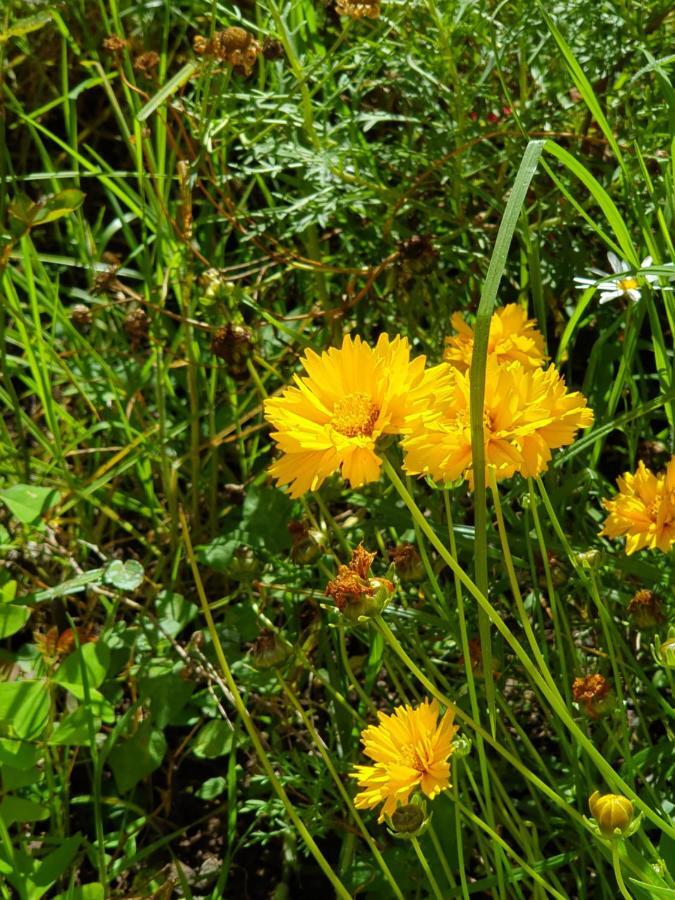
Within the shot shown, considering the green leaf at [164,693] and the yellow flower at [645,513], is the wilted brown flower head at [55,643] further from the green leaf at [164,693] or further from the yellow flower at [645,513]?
the yellow flower at [645,513]

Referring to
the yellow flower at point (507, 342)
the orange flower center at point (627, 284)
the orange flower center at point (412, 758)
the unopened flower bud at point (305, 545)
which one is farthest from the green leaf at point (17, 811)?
the orange flower center at point (627, 284)

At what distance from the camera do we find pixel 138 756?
3.98 feet

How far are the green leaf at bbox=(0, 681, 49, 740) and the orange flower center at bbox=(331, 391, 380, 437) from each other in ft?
1.89

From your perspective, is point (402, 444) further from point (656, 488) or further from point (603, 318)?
point (603, 318)

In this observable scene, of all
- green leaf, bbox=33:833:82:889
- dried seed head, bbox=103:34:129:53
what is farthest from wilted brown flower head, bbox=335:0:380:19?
green leaf, bbox=33:833:82:889

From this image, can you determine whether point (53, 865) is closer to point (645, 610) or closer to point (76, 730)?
point (76, 730)

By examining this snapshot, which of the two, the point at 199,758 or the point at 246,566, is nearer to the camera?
the point at 246,566

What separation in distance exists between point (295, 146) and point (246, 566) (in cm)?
50

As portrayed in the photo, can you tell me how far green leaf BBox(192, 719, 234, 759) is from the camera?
1196 millimetres

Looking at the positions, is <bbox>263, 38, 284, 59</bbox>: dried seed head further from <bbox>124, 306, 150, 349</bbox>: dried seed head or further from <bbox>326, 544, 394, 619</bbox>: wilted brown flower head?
<bbox>326, 544, 394, 619</bbox>: wilted brown flower head

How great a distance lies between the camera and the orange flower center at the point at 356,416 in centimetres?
71

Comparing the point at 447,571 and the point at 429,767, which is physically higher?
the point at 429,767

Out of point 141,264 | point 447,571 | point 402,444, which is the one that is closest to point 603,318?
point 447,571

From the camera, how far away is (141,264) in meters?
1.53
